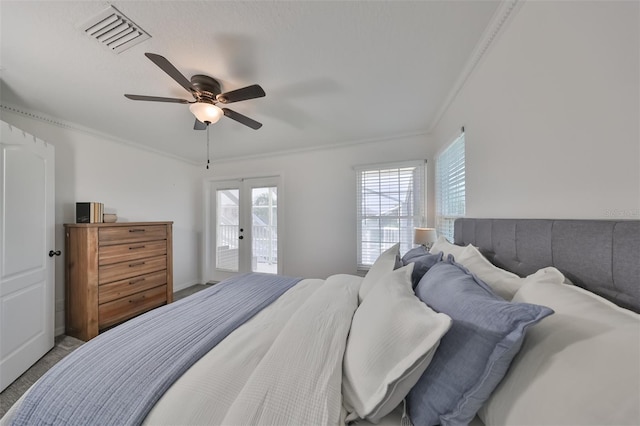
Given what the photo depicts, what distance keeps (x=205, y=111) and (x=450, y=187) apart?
2.39 metres

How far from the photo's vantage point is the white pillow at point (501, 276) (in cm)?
72

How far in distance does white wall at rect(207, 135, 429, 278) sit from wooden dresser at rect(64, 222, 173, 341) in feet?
6.10

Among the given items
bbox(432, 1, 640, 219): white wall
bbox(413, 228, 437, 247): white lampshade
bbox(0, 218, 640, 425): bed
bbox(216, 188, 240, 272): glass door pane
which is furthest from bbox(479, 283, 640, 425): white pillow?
bbox(216, 188, 240, 272): glass door pane

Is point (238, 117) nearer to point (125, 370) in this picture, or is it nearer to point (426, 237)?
point (125, 370)

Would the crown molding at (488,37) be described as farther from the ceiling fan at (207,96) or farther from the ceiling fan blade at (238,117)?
the ceiling fan blade at (238,117)

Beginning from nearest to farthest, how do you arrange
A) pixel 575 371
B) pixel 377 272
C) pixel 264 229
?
1. pixel 575 371
2. pixel 377 272
3. pixel 264 229

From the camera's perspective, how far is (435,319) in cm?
64

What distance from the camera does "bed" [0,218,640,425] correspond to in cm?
46

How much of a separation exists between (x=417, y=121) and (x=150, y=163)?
13.0 feet

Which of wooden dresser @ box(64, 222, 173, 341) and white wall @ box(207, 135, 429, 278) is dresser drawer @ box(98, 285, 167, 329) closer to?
wooden dresser @ box(64, 222, 173, 341)

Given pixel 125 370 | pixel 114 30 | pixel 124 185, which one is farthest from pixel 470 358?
pixel 124 185

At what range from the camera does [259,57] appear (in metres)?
1.48

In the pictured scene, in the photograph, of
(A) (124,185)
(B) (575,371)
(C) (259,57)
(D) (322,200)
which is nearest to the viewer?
(B) (575,371)

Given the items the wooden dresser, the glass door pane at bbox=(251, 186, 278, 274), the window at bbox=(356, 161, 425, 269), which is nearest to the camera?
the wooden dresser
